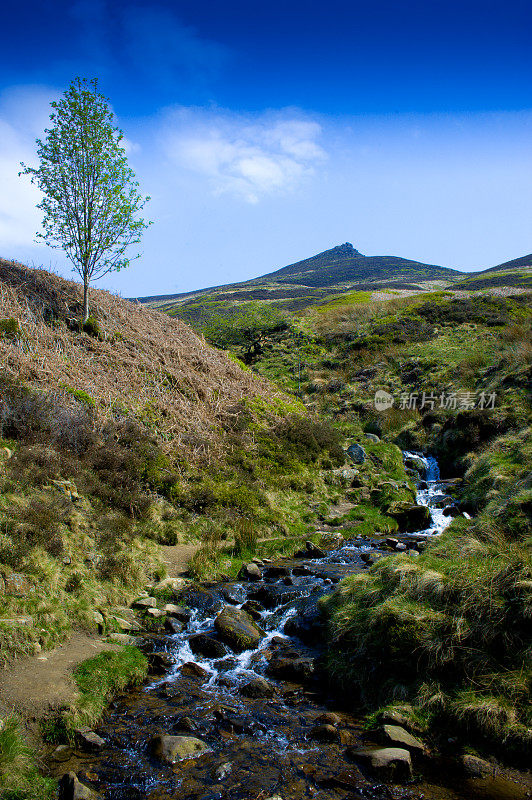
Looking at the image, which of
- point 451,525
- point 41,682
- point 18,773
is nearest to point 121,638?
point 41,682

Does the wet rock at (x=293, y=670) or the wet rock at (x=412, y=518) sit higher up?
the wet rock at (x=293, y=670)

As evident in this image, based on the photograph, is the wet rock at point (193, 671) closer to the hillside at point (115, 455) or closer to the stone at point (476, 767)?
the hillside at point (115, 455)

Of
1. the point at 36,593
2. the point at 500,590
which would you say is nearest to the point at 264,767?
the point at 500,590

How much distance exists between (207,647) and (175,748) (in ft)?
7.94

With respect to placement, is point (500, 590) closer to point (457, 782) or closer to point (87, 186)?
point (457, 782)

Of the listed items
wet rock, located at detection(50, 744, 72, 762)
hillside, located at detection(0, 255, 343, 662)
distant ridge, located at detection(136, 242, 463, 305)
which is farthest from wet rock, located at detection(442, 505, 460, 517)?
distant ridge, located at detection(136, 242, 463, 305)

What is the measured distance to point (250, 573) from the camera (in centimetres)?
1112

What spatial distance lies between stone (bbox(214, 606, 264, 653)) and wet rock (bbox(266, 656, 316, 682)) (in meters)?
0.69

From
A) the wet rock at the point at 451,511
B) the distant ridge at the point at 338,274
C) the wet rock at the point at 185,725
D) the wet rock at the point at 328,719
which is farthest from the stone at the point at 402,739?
the distant ridge at the point at 338,274

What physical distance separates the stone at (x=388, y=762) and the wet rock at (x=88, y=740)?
3.07 m

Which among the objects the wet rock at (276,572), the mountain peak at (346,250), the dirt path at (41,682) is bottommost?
the wet rock at (276,572)

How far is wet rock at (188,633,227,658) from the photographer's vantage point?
307 inches

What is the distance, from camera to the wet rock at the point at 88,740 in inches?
217

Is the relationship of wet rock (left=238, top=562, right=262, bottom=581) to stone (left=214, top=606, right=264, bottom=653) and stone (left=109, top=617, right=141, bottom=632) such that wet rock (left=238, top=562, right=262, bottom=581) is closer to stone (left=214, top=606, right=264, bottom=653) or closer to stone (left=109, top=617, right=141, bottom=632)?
stone (left=214, top=606, right=264, bottom=653)
